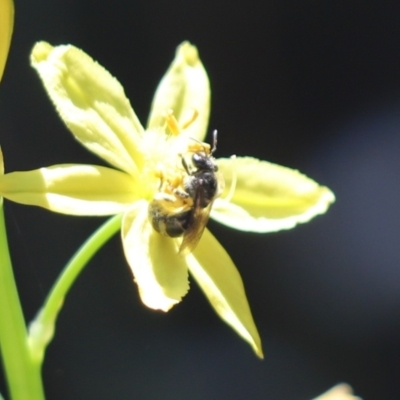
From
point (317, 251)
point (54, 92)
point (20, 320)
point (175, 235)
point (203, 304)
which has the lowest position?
point (203, 304)

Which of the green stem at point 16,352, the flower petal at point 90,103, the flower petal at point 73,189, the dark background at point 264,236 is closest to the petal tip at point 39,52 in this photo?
the flower petal at point 90,103

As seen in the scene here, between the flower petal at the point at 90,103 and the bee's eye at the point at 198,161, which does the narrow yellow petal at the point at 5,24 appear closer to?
the flower petal at the point at 90,103

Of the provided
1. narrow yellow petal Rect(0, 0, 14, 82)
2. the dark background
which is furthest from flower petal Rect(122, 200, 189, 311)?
the dark background

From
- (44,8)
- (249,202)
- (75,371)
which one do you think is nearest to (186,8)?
(44,8)

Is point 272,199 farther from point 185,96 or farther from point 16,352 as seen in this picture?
point 16,352

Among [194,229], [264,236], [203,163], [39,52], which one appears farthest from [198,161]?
[264,236]

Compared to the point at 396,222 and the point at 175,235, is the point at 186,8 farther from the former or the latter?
the point at 175,235
